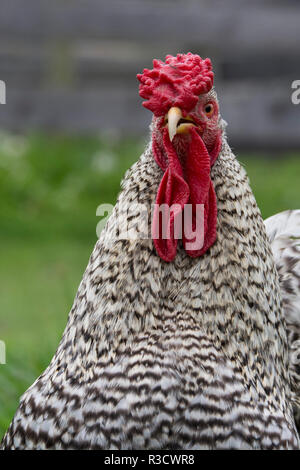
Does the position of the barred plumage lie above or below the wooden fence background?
below

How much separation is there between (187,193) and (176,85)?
1.15ft

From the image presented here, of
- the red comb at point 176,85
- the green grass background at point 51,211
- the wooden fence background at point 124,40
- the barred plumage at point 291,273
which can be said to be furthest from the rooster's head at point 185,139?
the wooden fence background at point 124,40

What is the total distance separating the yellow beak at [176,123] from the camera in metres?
2.14

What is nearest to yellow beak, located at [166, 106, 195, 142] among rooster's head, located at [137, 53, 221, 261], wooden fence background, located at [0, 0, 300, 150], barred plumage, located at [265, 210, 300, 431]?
rooster's head, located at [137, 53, 221, 261]

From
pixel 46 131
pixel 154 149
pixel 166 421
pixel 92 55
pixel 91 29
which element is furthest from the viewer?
pixel 92 55

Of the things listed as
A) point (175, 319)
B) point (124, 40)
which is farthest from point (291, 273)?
point (124, 40)

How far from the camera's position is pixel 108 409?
219 centimetres

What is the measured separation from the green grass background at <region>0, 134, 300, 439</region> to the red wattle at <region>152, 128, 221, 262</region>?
1786mm

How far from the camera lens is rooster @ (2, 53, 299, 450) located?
7.17ft

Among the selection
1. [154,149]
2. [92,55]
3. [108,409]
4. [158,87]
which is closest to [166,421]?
[108,409]

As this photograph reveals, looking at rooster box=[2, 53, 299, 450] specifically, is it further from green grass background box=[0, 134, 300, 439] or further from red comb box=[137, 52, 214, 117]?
green grass background box=[0, 134, 300, 439]

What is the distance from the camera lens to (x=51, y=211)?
24.7 feet
